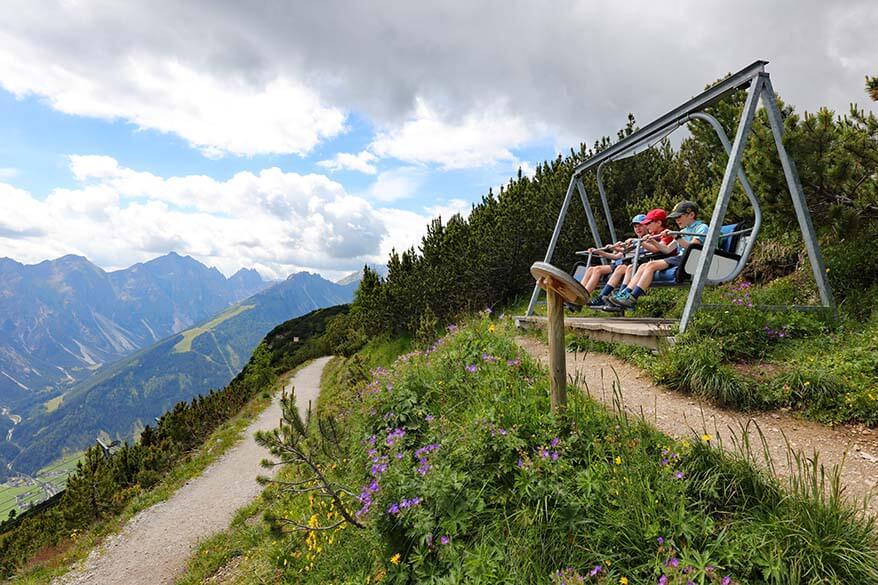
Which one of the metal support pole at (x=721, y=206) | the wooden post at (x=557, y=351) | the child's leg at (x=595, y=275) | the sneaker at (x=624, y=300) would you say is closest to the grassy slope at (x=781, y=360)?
the metal support pole at (x=721, y=206)

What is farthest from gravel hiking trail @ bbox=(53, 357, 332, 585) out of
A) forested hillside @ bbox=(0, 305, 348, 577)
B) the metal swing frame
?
the metal swing frame

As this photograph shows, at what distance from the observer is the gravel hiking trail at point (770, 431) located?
2.84m

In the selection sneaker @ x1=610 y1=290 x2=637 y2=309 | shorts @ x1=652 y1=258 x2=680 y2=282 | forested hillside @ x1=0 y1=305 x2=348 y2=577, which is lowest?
forested hillside @ x1=0 y1=305 x2=348 y2=577

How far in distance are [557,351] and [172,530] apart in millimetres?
9622

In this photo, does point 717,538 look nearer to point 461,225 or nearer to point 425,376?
point 425,376

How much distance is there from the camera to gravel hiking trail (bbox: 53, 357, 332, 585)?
7.51 m

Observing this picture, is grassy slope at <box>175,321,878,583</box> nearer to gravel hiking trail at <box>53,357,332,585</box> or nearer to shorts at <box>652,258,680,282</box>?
shorts at <box>652,258,680,282</box>

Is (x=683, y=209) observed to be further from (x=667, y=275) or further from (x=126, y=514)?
(x=126, y=514)

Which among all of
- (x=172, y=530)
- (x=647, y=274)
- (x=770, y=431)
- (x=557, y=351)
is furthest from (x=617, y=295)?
(x=172, y=530)

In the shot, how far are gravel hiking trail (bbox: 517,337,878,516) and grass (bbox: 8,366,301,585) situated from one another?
11336 mm

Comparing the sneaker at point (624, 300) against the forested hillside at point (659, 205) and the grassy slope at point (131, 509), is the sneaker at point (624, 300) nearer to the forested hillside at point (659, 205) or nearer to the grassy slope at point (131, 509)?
the forested hillside at point (659, 205)

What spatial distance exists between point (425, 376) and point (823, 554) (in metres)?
3.74

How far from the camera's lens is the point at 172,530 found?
29.1 ft

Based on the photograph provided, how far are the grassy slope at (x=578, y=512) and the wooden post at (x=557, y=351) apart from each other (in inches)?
5.2
